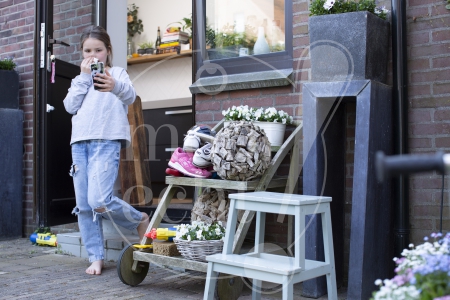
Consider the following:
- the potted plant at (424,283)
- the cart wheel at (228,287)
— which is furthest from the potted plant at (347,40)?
the potted plant at (424,283)

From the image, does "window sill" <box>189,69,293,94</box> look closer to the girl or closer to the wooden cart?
the wooden cart

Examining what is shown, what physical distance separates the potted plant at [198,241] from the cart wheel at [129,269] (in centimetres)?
34

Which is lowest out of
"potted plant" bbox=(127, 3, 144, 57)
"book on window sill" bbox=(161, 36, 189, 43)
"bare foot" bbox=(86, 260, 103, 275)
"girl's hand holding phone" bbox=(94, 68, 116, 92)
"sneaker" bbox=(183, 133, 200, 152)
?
"bare foot" bbox=(86, 260, 103, 275)

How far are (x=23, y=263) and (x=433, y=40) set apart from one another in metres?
2.96

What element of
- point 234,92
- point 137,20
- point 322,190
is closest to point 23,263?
point 234,92

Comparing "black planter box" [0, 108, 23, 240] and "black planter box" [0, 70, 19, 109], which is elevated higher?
"black planter box" [0, 70, 19, 109]

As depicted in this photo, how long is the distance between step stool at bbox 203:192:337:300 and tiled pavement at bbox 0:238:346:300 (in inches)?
18.4

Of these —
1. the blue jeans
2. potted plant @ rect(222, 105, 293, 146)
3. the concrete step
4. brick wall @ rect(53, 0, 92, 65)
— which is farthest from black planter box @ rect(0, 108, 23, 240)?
potted plant @ rect(222, 105, 293, 146)

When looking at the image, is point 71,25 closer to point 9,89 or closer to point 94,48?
point 9,89

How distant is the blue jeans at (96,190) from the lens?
10.6 ft

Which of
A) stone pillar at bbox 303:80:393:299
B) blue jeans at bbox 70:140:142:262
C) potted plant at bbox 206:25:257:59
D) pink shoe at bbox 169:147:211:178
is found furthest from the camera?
potted plant at bbox 206:25:257:59

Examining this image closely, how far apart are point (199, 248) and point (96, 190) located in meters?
0.90

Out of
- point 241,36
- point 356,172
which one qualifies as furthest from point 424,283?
point 241,36

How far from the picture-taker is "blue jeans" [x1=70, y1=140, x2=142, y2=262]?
3232mm
